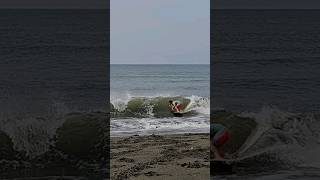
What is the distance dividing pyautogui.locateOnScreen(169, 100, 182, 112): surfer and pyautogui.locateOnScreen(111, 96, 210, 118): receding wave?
0.06 metres

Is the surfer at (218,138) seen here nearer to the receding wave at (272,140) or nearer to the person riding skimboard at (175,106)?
the receding wave at (272,140)

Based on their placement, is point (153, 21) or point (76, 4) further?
point (153, 21)

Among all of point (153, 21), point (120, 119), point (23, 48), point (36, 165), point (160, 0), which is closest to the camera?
point (36, 165)

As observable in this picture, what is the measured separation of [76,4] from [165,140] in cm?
223

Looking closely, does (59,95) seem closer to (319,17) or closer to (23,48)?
(23,48)

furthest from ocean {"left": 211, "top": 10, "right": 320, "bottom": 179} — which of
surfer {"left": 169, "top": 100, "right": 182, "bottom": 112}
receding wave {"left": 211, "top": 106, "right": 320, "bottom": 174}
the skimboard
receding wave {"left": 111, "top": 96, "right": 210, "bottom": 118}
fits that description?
surfer {"left": 169, "top": 100, "right": 182, "bottom": 112}

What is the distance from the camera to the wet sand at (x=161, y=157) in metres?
4.50

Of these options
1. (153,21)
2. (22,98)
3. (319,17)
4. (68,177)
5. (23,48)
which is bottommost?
(68,177)

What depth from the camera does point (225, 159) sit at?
153 inches

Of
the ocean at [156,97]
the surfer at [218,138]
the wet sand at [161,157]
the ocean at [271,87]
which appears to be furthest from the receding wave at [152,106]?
the ocean at [271,87]

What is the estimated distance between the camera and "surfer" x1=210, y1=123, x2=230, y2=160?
396 centimetres

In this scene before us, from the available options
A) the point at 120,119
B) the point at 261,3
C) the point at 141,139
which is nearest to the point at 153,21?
the point at 120,119

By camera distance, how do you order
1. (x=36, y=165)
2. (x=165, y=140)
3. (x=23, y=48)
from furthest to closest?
(x=165, y=140), (x=23, y=48), (x=36, y=165)

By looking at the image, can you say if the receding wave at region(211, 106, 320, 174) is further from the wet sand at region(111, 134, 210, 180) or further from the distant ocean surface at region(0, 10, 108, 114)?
the distant ocean surface at region(0, 10, 108, 114)
